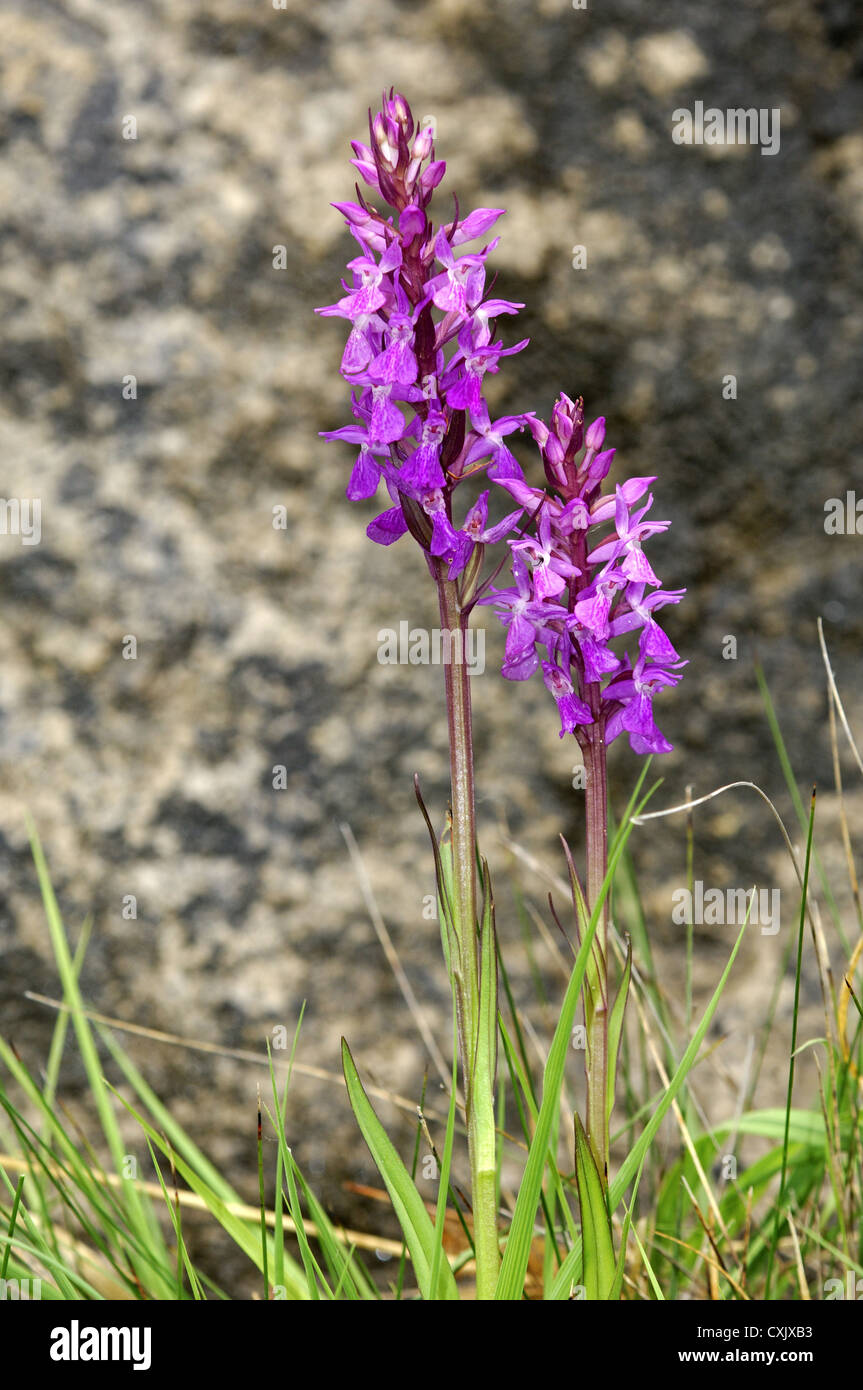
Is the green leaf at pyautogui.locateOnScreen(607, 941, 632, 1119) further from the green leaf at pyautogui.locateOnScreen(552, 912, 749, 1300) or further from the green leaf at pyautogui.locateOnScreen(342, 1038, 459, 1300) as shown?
the green leaf at pyautogui.locateOnScreen(342, 1038, 459, 1300)

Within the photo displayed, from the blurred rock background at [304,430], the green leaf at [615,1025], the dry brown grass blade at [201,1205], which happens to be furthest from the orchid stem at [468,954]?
the blurred rock background at [304,430]

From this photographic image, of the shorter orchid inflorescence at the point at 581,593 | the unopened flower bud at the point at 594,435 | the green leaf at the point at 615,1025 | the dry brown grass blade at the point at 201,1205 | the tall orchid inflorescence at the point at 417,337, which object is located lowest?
the dry brown grass blade at the point at 201,1205

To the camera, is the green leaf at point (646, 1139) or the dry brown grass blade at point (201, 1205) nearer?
the green leaf at point (646, 1139)

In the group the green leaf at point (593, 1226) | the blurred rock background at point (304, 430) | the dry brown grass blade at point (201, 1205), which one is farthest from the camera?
the blurred rock background at point (304, 430)

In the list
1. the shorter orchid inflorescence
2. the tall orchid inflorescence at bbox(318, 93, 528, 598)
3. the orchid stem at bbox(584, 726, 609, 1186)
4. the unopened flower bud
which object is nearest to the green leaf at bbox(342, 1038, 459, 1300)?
the orchid stem at bbox(584, 726, 609, 1186)

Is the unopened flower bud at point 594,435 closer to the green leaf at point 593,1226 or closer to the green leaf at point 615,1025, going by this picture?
the green leaf at point 615,1025

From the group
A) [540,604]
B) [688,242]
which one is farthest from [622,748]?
[540,604]

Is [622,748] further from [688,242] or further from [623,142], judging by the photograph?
[623,142]
